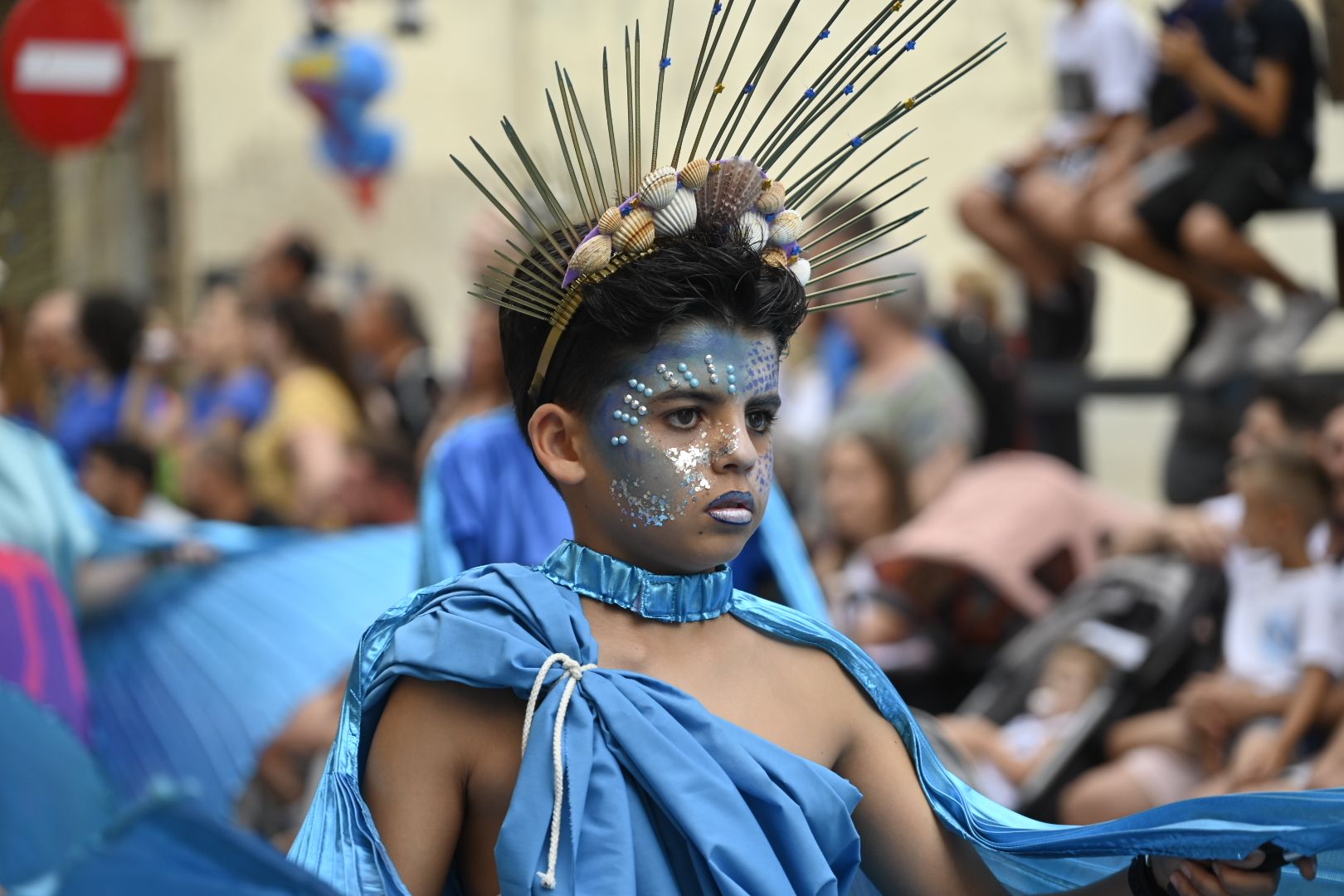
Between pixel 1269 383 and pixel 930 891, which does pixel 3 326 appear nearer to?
pixel 1269 383


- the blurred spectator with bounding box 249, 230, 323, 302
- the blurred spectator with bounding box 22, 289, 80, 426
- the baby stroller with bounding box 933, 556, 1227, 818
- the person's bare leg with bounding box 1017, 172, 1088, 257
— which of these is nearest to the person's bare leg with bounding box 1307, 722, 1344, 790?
the baby stroller with bounding box 933, 556, 1227, 818

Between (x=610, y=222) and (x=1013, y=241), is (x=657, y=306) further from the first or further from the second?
(x=1013, y=241)

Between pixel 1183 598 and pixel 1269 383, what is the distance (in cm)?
54

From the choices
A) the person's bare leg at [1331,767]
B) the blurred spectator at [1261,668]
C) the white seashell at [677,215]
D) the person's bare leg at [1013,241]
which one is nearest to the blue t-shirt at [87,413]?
the person's bare leg at [1013,241]

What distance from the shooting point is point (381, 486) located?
18.7 feet

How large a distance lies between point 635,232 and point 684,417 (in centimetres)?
18

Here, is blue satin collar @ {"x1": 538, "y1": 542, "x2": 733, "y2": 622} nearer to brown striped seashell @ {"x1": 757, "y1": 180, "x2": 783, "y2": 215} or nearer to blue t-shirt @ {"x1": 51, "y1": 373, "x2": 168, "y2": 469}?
brown striped seashell @ {"x1": 757, "y1": 180, "x2": 783, "y2": 215}

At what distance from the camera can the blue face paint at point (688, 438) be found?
1795mm

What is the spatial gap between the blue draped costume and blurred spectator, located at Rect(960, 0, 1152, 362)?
4.56m

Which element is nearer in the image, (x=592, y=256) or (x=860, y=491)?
(x=592, y=256)

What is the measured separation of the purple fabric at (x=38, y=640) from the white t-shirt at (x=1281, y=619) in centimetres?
247

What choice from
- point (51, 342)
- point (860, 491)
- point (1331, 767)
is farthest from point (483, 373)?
point (51, 342)

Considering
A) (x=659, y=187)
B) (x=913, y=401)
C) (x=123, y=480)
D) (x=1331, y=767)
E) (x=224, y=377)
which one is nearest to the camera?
(x=659, y=187)

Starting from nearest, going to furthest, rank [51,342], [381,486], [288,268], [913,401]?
[913,401]
[381,486]
[288,268]
[51,342]
